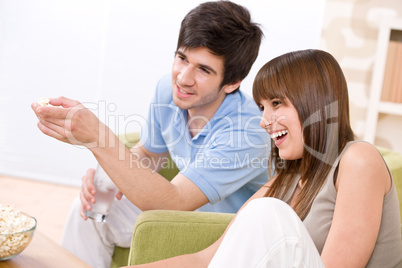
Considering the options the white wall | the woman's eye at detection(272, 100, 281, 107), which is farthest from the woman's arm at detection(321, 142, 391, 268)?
the white wall

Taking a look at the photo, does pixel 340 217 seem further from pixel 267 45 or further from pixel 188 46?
pixel 267 45

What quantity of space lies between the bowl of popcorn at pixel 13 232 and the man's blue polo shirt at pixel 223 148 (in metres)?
0.55

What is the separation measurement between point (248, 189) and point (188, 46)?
579 mm

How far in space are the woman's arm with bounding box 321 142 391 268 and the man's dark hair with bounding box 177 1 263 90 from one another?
775mm

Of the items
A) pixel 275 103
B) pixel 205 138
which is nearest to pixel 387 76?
pixel 205 138

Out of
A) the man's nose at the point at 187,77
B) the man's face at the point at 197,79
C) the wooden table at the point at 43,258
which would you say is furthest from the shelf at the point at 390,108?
the wooden table at the point at 43,258

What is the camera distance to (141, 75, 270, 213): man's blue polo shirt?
180cm

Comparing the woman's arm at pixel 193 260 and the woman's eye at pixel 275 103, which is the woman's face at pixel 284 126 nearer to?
the woman's eye at pixel 275 103

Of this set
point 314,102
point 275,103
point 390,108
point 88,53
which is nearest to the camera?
point 314,102

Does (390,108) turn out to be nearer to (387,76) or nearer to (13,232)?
(387,76)

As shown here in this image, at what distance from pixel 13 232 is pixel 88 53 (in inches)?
103

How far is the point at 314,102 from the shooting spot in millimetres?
1404

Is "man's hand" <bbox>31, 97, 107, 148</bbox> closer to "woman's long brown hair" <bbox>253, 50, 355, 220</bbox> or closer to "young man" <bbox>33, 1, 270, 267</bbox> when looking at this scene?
"young man" <bbox>33, 1, 270, 267</bbox>

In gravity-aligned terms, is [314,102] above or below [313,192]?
above
